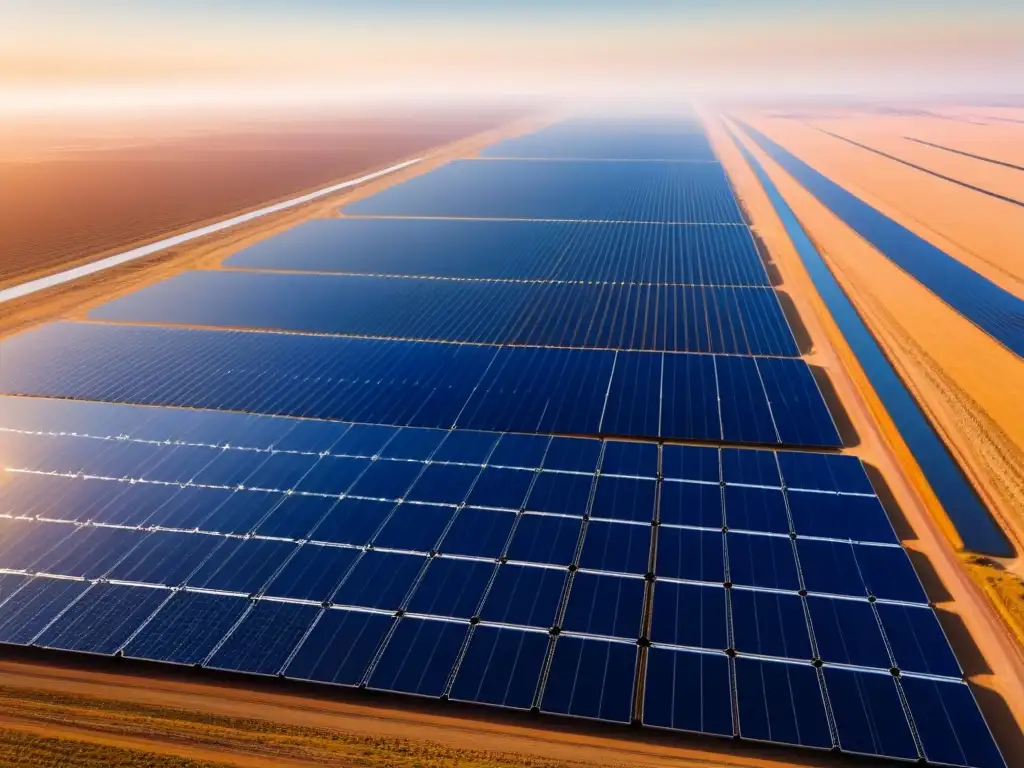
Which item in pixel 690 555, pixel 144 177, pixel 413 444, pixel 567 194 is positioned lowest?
pixel 567 194

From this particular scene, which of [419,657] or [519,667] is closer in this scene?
[519,667]

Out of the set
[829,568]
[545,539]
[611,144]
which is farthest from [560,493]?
[611,144]

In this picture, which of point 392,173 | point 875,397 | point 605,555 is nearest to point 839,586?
point 605,555

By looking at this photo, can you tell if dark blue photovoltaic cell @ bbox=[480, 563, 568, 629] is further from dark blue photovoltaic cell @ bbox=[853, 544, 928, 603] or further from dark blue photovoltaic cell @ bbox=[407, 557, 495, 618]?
dark blue photovoltaic cell @ bbox=[853, 544, 928, 603]

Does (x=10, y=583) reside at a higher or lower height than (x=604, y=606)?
higher

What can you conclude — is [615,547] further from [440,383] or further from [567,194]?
[567,194]
